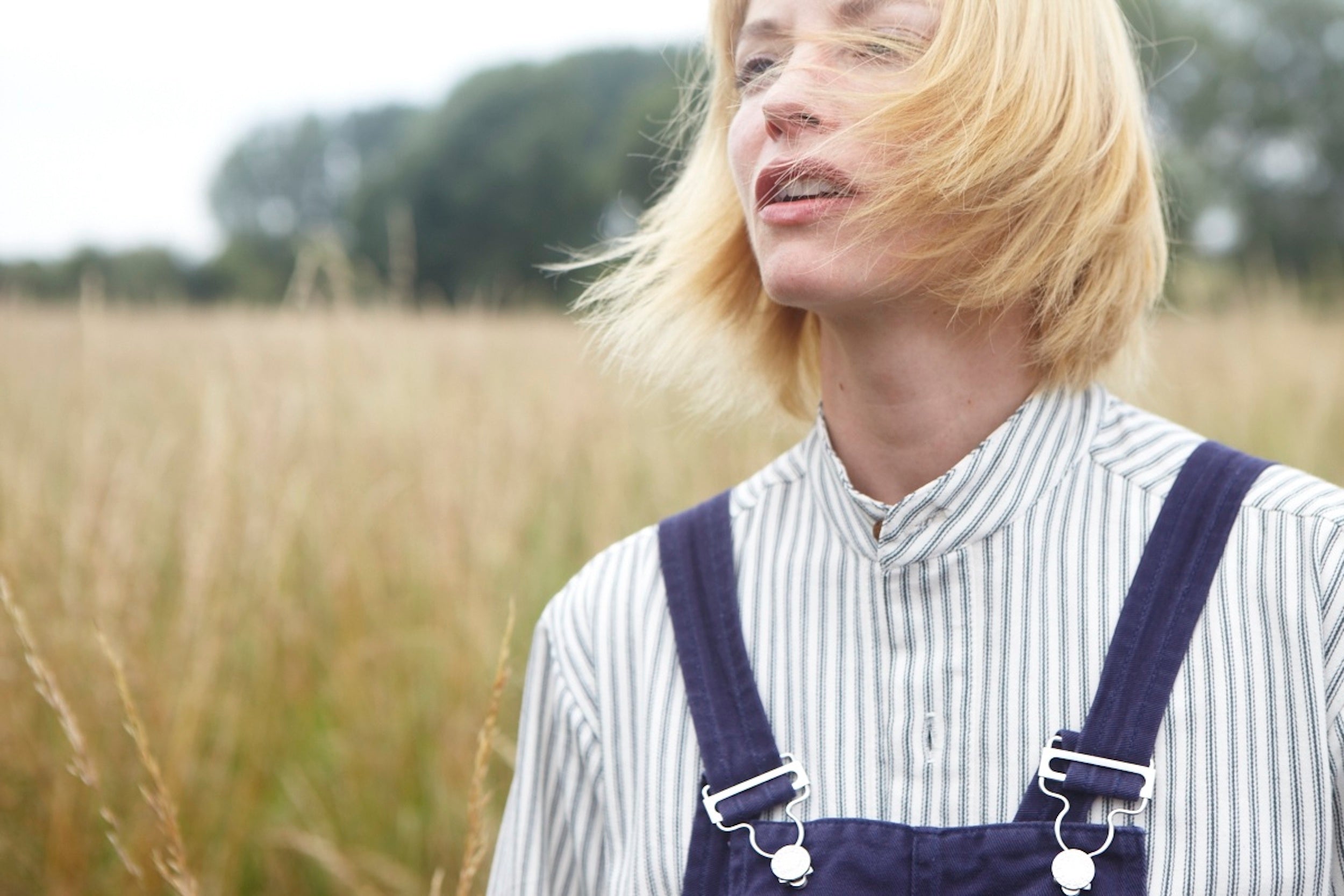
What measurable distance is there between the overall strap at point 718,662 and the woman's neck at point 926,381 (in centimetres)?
19

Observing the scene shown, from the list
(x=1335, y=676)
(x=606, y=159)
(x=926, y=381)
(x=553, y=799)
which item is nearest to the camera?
(x=1335, y=676)

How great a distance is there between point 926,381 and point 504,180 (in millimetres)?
31684

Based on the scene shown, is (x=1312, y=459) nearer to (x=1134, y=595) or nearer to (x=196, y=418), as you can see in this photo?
(x=1134, y=595)

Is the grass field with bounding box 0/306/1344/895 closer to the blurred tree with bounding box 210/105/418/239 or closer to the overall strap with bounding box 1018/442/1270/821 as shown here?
the overall strap with bounding box 1018/442/1270/821

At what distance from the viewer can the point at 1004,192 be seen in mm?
1132

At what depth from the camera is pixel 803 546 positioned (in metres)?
1.20

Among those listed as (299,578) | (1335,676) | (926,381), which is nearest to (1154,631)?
(1335,676)

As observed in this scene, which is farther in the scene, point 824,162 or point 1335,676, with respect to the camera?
point 824,162

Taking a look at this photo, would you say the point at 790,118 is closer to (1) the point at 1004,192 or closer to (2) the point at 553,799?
(1) the point at 1004,192

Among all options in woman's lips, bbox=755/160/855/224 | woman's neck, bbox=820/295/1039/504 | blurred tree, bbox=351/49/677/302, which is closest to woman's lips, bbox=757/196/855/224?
woman's lips, bbox=755/160/855/224

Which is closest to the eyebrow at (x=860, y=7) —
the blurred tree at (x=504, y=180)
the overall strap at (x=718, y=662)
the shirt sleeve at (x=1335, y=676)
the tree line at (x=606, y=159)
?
the overall strap at (x=718, y=662)

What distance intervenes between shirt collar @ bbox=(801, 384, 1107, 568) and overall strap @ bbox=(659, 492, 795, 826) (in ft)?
0.48

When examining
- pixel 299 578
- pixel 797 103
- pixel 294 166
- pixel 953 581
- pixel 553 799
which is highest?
pixel 294 166

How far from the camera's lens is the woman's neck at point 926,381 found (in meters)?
1.15
